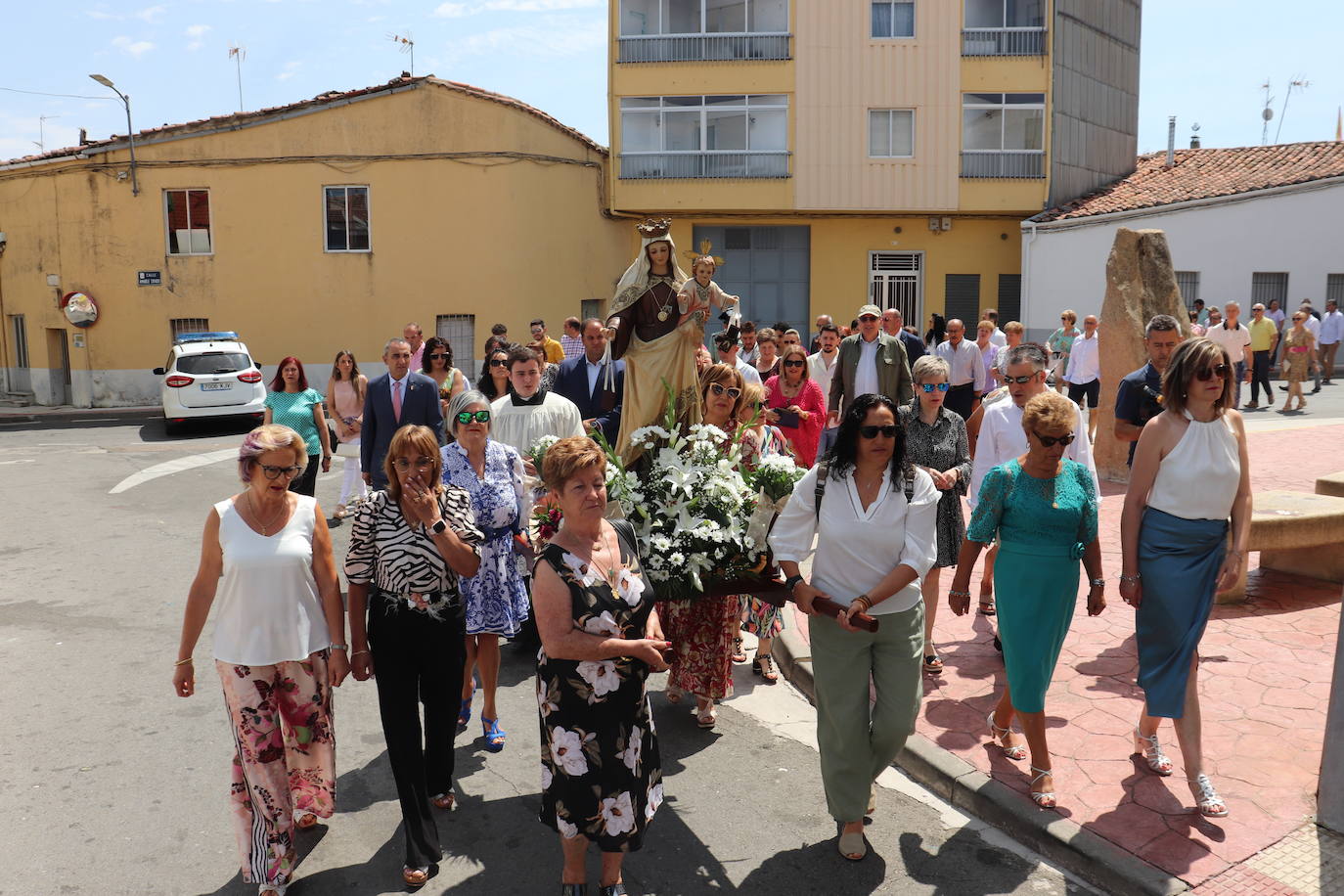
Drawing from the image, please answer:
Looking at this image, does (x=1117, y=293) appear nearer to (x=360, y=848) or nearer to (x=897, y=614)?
(x=897, y=614)

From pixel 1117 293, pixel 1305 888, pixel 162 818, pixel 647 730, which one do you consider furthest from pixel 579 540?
pixel 1117 293

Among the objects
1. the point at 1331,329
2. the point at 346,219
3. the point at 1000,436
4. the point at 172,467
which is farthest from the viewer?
the point at 346,219

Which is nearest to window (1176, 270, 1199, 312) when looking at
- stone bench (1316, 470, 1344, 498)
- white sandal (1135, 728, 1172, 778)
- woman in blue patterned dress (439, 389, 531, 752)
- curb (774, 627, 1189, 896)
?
stone bench (1316, 470, 1344, 498)

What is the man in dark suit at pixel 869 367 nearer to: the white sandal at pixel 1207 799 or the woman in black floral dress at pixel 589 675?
the white sandal at pixel 1207 799

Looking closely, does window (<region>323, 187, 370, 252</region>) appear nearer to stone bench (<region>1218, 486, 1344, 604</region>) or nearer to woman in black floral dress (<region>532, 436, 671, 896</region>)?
stone bench (<region>1218, 486, 1344, 604</region>)

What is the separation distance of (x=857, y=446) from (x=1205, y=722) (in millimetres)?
2695

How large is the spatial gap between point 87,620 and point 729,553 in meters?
5.58

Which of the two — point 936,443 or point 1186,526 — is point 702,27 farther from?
point 1186,526

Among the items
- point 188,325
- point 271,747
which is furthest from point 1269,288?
point 271,747

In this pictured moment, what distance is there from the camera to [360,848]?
475cm

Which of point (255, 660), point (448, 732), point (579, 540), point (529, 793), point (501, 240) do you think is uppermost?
point (501, 240)

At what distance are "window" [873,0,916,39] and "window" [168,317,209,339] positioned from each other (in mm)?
18246

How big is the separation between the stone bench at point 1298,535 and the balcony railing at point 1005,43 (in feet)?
73.1

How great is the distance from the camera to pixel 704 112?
2833 cm
